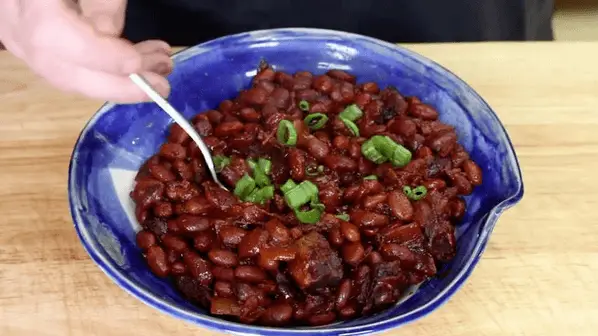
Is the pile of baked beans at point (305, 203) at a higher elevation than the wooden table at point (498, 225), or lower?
higher

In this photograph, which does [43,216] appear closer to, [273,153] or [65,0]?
[273,153]

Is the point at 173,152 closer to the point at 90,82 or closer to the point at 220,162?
the point at 220,162

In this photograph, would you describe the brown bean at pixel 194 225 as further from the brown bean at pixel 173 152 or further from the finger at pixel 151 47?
the finger at pixel 151 47

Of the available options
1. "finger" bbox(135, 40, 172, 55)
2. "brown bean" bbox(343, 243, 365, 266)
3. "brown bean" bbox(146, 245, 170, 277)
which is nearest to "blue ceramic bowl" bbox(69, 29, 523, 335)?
"brown bean" bbox(146, 245, 170, 277)

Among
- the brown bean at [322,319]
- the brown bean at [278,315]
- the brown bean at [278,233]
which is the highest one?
the brown bean at [278,233]

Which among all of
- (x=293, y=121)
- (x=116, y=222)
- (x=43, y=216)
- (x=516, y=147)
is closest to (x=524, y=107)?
(x=516, y=147)

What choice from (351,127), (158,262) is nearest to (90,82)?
(158,262)

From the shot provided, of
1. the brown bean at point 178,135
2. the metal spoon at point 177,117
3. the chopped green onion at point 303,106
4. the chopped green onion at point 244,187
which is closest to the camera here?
the metal spoon at point 177,117

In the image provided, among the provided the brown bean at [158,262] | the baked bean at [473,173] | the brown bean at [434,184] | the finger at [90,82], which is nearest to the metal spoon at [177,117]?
the finger at [90,82]
